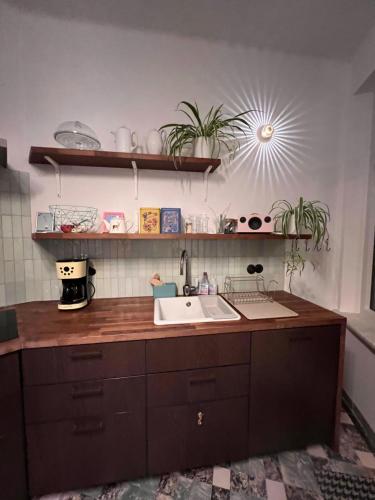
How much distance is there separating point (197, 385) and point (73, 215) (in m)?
1.32

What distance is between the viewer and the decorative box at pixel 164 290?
→ 158cm

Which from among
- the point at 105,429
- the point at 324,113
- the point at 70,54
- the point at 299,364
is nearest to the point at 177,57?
the point at 70,54

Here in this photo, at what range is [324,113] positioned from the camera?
1762 millimetres

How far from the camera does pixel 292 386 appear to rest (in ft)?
3.99

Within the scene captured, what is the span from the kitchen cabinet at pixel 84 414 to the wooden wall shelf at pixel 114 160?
105 cm

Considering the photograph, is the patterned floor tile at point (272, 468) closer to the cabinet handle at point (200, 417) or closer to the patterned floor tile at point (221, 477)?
the patterned floor tile at point (221, 477)

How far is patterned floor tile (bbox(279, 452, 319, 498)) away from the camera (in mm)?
1149

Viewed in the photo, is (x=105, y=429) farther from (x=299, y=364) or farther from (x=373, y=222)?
(x=373, y=222)

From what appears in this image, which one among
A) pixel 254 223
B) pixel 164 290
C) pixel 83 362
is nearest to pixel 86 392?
pixel 83 362

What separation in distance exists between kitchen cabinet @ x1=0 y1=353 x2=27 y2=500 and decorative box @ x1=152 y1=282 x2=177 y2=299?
0.82 m

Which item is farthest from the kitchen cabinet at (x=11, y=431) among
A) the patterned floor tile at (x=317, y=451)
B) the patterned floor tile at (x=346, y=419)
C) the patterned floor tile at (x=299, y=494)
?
the patterned floor tile at (x=346, y=419)

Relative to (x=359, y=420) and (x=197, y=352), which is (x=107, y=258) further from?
(x=359, y=420)

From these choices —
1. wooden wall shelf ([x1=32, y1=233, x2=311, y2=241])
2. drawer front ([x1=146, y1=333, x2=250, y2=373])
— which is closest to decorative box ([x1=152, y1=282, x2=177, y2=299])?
wooden wall shelf ([x1=32, y1=233, x2=311, y2=241])

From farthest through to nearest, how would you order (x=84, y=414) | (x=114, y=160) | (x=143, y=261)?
1. (x=143, y=261)
2. (x=114, y=160)
3. (x=84, y=414)
